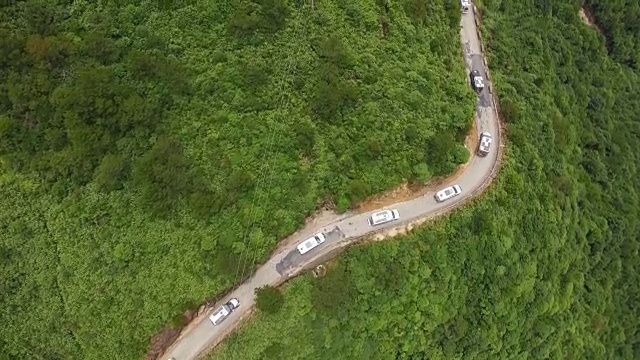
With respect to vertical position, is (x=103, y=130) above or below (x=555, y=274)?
above

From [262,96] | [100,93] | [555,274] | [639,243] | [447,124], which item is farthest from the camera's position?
[639,243]

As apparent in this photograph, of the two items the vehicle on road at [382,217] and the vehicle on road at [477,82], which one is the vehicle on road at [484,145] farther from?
the vehicle on road at [382,217]

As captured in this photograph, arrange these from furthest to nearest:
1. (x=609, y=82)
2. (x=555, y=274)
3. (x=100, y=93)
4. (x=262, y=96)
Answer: (x=609, y=82) < (x=555, y=274) < (x=262, y=96) < (x=100, y=93)

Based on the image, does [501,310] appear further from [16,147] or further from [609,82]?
[16,147]

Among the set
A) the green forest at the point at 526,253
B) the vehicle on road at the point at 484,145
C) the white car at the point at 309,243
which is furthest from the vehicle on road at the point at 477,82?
the white car at the point at 309,243

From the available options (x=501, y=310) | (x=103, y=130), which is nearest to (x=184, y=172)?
(x=103, y=130)
